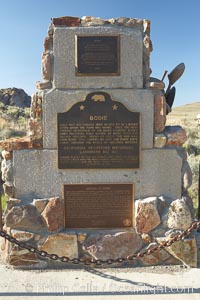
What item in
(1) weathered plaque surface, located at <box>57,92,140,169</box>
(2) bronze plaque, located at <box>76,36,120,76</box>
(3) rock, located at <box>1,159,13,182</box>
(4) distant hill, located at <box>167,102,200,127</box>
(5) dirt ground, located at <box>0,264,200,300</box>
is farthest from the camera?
(4) distant hill, located at <box>167,102,200,127</box>

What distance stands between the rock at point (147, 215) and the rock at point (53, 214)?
3.26 ft

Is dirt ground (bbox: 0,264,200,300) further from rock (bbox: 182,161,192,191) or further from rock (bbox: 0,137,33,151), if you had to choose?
rock (bbox: 0,137,33,151)

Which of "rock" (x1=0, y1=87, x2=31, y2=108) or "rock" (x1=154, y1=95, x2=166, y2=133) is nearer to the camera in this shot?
"rock" (x1=154, y1=95, x2=166, y2=133)

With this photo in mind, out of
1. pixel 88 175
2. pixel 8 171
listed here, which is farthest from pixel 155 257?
pixel 8 171

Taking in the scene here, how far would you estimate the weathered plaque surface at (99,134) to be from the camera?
3.90 m

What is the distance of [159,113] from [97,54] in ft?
3.54

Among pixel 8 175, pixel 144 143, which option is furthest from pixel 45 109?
pixel 144 143

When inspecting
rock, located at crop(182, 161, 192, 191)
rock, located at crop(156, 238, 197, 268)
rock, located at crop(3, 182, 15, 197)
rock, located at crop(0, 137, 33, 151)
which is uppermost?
rock, located at crop(0, 137, 33, 151)

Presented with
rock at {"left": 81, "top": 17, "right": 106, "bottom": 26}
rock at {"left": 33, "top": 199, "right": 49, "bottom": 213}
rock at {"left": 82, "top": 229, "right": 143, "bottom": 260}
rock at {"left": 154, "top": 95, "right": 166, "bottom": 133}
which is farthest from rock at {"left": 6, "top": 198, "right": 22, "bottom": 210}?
rock at {"left": 81, "top": 17, "right": 106, "bottom": 26}

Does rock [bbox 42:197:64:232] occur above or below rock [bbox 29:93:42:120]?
below

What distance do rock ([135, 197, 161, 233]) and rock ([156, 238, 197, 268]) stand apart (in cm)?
21

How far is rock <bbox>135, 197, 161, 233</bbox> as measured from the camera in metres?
3.90

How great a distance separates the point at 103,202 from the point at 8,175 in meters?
1.30

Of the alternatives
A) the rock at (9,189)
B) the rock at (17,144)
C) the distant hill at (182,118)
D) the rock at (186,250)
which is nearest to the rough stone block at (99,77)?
the rock at (17,144)
